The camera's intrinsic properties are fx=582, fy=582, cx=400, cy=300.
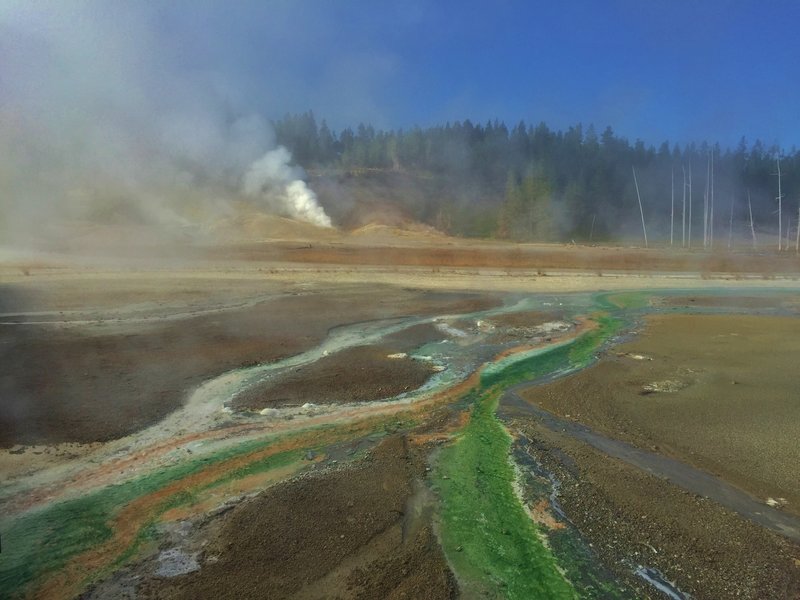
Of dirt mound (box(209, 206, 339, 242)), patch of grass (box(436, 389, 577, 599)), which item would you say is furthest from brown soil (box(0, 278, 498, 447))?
dirt mound (box(209, 206, 339, 242))

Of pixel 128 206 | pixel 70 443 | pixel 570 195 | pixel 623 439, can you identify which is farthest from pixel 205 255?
pixel 570 195

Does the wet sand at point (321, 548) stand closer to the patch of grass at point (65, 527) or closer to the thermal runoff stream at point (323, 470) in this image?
the thermal runoff stream at point (323, 470)

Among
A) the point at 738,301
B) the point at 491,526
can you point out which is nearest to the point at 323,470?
the point at 491,526

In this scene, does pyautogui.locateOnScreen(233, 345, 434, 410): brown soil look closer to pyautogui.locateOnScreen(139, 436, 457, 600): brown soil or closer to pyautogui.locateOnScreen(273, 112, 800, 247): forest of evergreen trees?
pyautogui.locateOnScreen(139, 436, 457, 600): brown soil

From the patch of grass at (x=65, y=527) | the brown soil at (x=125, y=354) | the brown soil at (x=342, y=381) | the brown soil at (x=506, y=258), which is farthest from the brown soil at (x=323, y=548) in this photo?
the brown soil at (x=506, y=258)

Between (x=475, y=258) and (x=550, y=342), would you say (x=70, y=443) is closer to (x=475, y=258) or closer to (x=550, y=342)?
(x=550, y=342)

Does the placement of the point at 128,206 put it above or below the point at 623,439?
above

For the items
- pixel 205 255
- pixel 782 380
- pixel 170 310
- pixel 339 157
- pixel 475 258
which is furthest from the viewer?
pixel 339 157
